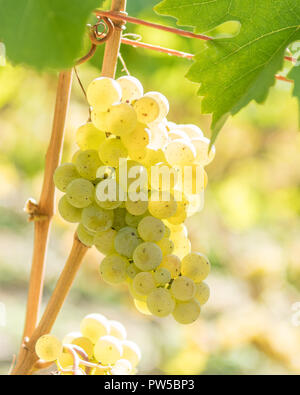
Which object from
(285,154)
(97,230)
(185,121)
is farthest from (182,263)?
(285,154)

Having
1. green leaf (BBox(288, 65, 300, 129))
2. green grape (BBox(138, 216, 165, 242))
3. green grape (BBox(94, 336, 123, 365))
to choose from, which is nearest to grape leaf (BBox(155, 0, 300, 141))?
green leaf (BBox(288, 65, 300, 129))

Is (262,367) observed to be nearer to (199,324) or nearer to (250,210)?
(199,324)

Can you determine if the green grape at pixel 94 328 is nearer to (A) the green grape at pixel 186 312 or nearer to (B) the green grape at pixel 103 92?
(A) the green grape at pixel 186 312

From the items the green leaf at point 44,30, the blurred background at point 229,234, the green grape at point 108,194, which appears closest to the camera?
the green leaf at point 44,30

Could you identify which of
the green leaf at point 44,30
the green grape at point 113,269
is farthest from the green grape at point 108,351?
the green leaf at point 44,30

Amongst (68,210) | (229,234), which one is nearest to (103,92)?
(68,210)

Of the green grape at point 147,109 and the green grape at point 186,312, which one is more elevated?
the green grape at point 147,109

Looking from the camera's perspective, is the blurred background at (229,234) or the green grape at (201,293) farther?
the blurred background at (229,234)

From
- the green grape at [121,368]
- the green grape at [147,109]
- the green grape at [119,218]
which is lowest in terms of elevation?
the green grape at [121,368]
